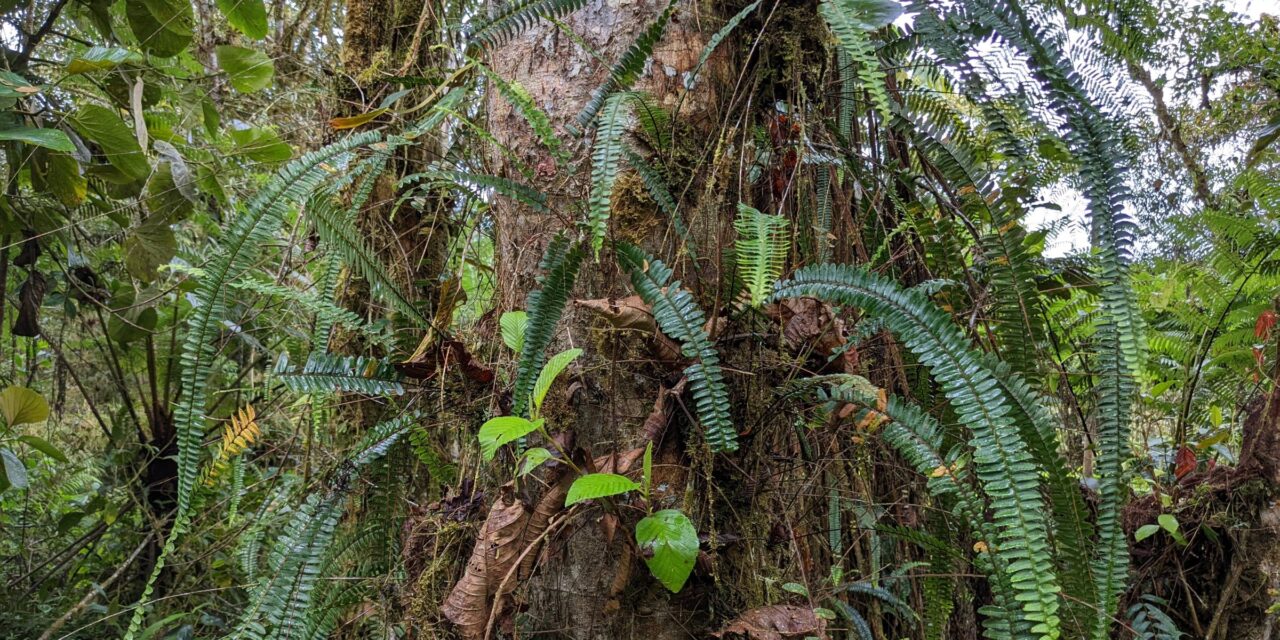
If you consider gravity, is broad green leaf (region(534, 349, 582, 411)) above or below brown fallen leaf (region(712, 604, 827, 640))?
above

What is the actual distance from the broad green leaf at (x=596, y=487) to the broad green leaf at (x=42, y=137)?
1315 millimetres

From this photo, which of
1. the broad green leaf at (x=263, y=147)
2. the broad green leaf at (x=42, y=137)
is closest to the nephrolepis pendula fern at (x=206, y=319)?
the broad green leaf at (x=42, y=137)

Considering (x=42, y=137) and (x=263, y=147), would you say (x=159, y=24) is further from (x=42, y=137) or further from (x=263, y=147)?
(x=42, y=137)

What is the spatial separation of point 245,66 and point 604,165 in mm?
1431

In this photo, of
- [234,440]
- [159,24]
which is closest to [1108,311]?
[234,440]

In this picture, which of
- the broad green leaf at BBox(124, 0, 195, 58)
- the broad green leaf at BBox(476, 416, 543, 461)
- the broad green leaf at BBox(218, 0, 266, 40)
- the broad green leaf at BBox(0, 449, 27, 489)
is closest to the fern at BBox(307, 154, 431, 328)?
the broad green leaf at BBox(476, 416, 543, 461)

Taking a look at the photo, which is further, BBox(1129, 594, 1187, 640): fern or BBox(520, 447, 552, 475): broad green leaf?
BBox(1129, 594, 1187, 640): fern

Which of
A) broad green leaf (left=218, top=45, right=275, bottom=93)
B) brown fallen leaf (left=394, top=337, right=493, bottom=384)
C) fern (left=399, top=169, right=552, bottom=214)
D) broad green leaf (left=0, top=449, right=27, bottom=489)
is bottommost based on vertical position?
broad green leaf (left=0, top=449, right=27, bottom=489)

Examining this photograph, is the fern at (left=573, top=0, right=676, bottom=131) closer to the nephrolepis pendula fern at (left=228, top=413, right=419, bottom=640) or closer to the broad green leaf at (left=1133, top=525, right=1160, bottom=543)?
the nephrolepis pendula fern at (left=228, top=413, right=419, bottom=640)

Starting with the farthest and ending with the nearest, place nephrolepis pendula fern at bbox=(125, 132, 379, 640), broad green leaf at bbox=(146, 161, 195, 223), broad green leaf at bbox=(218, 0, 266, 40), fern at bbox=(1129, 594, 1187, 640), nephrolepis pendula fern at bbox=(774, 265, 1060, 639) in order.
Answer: broad green leaf at bbox=(146, 161, 195, 223)
broad green leaf at bbox=(218, 0, 266, 40)
fern at bbox=(1129, 594, 1187, 640)
nephrolepis pendula fern at bbox=(125, 132, 379, 640)
nephrolepis pendula fern at bbox=(774, 265, 1060, 639)

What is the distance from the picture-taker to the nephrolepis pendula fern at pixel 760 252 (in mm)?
971

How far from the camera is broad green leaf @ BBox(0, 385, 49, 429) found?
1887mm

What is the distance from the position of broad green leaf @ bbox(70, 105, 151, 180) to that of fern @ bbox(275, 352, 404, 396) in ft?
2.94

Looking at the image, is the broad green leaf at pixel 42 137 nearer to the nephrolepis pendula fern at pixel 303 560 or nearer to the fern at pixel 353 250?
the fern at pixel 353 250
